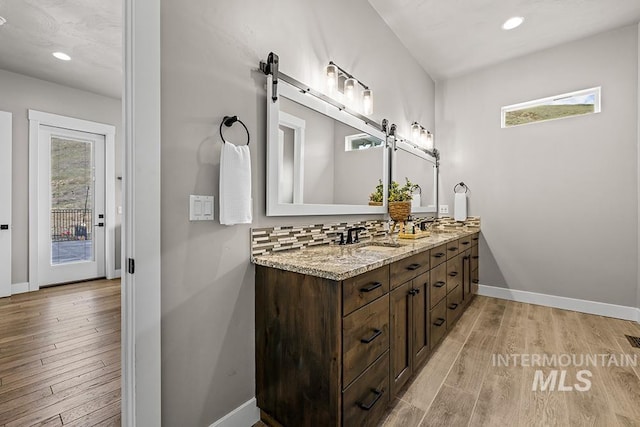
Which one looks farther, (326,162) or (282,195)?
(326,162)

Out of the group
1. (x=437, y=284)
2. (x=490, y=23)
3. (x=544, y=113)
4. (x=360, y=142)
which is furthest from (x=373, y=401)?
(x=544, y=113)

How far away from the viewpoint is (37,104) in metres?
4.00

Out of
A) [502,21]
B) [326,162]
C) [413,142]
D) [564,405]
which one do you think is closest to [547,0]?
[502,21]

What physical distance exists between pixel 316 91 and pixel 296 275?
1308 millimetres

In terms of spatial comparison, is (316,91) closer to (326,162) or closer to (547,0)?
(326,162)

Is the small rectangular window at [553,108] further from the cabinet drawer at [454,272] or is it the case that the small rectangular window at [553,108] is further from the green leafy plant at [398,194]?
the cabinet drawer at [454,272]

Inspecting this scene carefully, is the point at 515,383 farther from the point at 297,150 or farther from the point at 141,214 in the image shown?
the point at 141,214

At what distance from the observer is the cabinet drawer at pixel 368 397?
132 centimetres

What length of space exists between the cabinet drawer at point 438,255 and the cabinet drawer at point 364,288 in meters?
0.78

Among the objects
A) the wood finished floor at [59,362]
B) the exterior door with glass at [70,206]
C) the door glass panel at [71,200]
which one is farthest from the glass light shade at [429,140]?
the door glass panel at [71,200]

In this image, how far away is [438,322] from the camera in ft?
7.58

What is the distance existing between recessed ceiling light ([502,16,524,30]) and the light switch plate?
130 inches

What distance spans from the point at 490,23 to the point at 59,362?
4.65m

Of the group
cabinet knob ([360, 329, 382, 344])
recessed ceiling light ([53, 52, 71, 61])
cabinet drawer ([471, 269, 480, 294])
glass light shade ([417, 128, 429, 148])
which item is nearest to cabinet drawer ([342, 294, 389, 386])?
cabinet knob ([360, 329, 382, 344])
